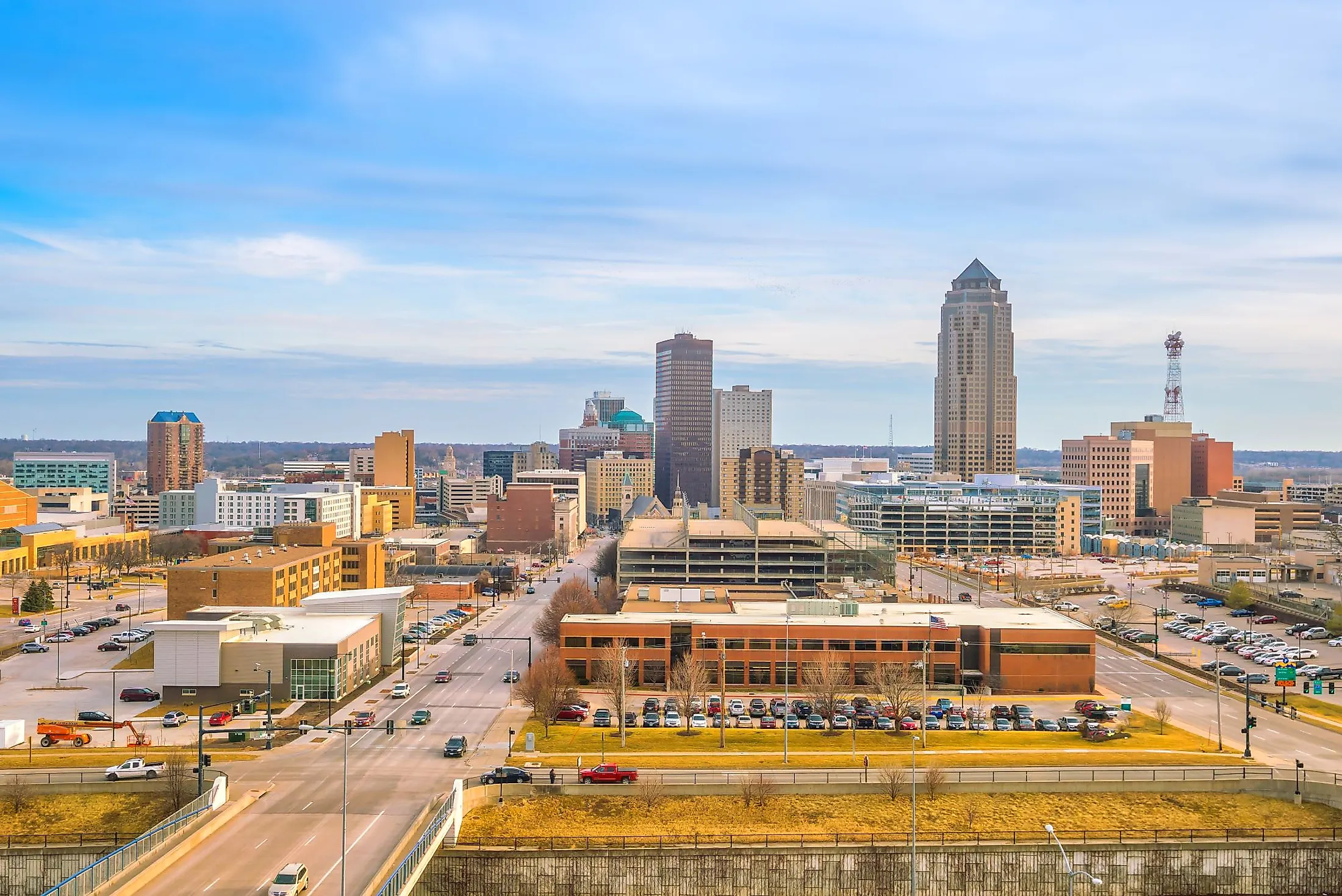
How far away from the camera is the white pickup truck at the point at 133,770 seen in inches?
1666

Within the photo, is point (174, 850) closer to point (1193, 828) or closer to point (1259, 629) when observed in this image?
point (1193, 828)

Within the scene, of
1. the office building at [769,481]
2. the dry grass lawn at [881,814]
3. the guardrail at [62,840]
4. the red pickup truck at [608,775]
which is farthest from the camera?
the office building at [769,481]

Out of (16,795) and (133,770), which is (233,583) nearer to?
(133,770)

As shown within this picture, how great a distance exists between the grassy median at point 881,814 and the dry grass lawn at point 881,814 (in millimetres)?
36

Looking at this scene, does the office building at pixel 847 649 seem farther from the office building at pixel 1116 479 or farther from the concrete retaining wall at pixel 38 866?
the office building at pixel 1116 479

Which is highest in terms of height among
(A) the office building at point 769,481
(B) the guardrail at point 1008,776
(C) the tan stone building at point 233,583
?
(A) the office building at point 769,481

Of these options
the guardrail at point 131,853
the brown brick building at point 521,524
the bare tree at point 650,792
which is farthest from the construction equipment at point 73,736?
the brown brick building at point 521,524

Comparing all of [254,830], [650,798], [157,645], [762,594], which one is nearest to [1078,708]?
[650,798]

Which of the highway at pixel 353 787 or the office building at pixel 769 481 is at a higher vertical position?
the office building at pixel 769 481

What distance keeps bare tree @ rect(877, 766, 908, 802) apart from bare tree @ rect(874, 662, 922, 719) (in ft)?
31.4

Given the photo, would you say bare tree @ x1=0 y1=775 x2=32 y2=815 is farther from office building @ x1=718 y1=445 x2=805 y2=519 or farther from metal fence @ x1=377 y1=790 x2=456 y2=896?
office building @ x1=718 y1=445 x2=805 y2=519

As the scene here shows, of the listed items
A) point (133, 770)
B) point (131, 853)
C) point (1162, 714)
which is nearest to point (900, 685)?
point (1162, 714)

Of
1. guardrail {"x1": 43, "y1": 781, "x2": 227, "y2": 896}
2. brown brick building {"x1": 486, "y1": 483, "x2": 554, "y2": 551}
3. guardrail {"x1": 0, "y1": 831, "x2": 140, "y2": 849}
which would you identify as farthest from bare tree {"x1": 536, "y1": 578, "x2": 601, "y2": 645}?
brown brick building {"x1": 486, "y1": 483, "x2": 554, "y2": 551}

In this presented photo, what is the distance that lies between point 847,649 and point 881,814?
23.3 meters
